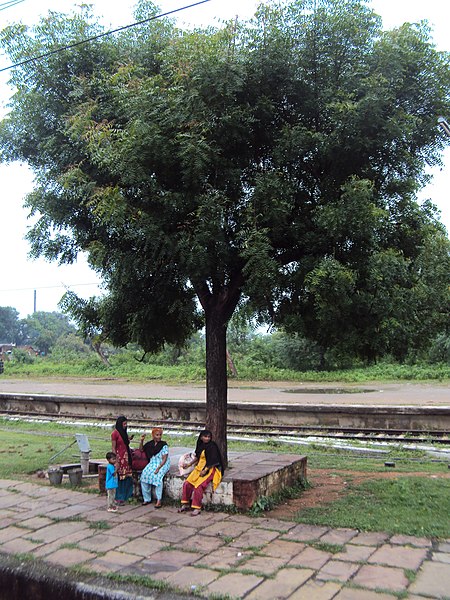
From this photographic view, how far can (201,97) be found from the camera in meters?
6.73

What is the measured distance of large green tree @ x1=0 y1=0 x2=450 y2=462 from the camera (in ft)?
21.9

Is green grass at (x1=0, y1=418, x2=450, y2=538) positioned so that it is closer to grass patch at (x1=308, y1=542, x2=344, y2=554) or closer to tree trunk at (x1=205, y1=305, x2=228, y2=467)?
grass patch at (x1=308, y1=542, x2=344, y2=554)

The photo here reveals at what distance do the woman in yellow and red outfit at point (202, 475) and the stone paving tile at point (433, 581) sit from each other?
9.38 feet

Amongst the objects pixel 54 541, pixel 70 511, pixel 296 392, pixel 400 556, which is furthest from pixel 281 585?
pixel 296 392

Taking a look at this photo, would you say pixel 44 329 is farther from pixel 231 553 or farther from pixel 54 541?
pixel 231 553

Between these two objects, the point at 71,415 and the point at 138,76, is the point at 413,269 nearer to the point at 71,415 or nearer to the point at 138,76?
the point at 138,76

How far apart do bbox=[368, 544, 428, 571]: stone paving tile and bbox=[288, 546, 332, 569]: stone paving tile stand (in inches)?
17.1

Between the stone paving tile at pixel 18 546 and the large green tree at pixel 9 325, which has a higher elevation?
the large green tree at pixel 9 325

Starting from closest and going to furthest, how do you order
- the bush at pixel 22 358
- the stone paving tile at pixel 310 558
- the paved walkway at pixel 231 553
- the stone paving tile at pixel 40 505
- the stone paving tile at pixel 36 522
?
1. the paved walkway at pixel 231 553
2. the stone paving tile at pixel 310 558
3. the stone paving tile at pixel 36 522
4. the stone paving tile at pixel 40 505
5. the bush at pixel 22 358

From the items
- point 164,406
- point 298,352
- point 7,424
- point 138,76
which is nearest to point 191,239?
point 138,76

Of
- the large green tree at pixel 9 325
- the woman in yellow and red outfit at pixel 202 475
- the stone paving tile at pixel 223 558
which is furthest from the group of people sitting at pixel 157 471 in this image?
the large green tree at pixel 9 325

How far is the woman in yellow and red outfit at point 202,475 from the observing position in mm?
7023

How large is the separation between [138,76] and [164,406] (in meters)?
13.4

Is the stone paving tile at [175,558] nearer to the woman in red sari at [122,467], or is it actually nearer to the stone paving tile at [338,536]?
the stone paving tile at [338,536]
